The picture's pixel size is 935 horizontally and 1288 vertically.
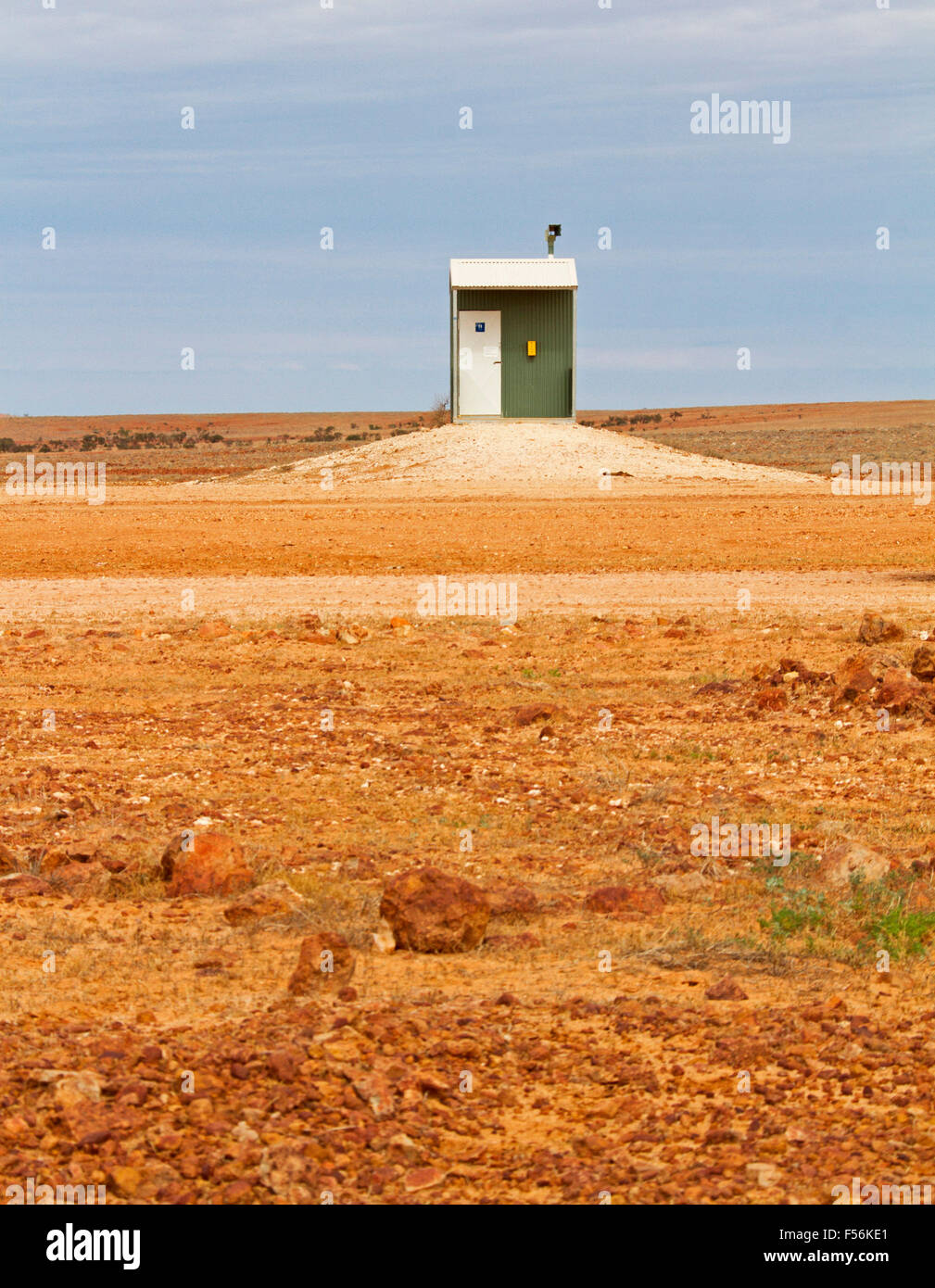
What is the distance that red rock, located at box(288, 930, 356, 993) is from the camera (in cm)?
553

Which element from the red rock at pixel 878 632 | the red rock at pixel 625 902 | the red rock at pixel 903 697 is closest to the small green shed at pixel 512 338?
the red rock at pixel 878 632

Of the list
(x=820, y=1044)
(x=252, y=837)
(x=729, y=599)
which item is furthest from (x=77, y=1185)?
(x=729, y=599)

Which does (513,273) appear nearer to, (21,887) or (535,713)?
(535,713)

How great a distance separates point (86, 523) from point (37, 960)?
68.9 feet

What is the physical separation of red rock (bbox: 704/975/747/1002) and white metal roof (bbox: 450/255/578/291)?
30.1 m

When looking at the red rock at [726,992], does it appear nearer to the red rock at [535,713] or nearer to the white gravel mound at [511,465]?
the red rock at [535,713]

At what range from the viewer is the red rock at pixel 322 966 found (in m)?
5.53

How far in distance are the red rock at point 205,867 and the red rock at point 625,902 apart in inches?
62.4

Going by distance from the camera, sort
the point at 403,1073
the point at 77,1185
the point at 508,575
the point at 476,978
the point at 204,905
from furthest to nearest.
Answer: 1. the point at 508,575
2. the point at 204,905
3. the point at 476,978
4. the point at 403,1073
5. the point at 77,1185

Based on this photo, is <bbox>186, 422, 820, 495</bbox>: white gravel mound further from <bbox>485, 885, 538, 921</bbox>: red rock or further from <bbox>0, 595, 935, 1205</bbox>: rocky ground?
<bbox>485, 885, 538, 921</bbox>: red rock

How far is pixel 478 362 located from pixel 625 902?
30.0m
